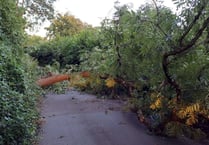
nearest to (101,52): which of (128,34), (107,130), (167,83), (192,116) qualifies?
(128,34)

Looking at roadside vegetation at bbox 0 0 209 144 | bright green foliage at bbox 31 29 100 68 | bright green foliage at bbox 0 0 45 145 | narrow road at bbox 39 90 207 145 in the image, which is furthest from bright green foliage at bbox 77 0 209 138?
bright green foliage at bbox 31 29 100 68

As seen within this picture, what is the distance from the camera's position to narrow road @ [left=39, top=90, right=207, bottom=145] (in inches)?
251

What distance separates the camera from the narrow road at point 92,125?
638 cm

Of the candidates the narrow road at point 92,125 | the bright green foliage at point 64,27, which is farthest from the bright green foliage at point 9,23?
the bright green foliage at point 64,27

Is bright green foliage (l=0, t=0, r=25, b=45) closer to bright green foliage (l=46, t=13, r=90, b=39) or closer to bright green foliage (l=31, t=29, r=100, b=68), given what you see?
bright green foliage (l=31, t=29, r=100, b=68)

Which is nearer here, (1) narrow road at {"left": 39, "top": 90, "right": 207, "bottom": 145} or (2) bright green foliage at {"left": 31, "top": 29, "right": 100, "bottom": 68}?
(1) narrow road at {"left": 39, "top": 90, "right": 207, "bottom": 145}

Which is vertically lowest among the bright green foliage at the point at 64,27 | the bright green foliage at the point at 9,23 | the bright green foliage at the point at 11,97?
the bright green foliage at the point at 11,97

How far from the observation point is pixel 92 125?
294 inches

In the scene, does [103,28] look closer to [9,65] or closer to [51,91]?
[9,65]

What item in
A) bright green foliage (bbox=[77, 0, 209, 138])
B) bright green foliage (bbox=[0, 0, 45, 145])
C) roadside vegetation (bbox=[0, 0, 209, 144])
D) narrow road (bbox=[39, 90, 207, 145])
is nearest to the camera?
bright green foliage (bbox=[0, 0, 45, 145])

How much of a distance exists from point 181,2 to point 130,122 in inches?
131

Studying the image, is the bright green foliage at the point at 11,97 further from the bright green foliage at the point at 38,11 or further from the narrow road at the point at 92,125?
the bright green foliage at the point at 38,11

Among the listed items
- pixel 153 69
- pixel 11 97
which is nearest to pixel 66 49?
pixel 153 69

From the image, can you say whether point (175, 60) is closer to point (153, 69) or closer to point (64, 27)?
point (153, 69)
